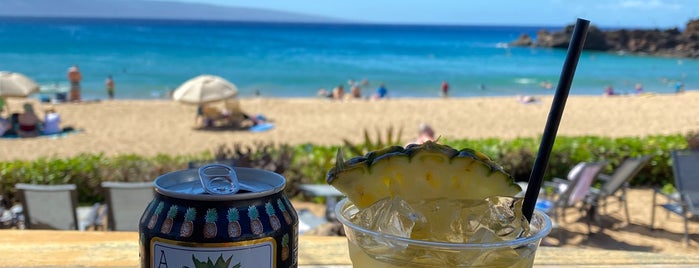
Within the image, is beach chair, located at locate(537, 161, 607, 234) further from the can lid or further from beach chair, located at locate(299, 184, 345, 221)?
the can lid

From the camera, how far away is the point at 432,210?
2.87 ft

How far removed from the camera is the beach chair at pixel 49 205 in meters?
4.81

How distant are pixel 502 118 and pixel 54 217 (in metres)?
13.0

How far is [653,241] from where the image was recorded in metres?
5.56

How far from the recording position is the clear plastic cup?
32.0 inches

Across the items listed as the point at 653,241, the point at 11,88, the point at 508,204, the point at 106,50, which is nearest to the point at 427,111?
the point at 11,88

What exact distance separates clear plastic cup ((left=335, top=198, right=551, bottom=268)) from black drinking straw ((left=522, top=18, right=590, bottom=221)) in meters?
0.05

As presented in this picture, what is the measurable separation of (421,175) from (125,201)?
4.23m

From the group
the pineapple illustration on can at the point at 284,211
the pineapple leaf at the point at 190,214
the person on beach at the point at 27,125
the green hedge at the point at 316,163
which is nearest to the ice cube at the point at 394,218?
Result: the pineapple illustration on can at the point at 284,211

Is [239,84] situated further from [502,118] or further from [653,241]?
[653,241]

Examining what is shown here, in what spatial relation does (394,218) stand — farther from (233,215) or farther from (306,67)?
Result: (306,67)

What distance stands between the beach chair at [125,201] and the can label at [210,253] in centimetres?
397

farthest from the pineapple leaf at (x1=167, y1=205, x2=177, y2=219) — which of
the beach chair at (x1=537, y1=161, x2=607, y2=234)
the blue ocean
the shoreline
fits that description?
the blue ocean

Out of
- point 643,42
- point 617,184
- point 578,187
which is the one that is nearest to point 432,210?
point 578,187
